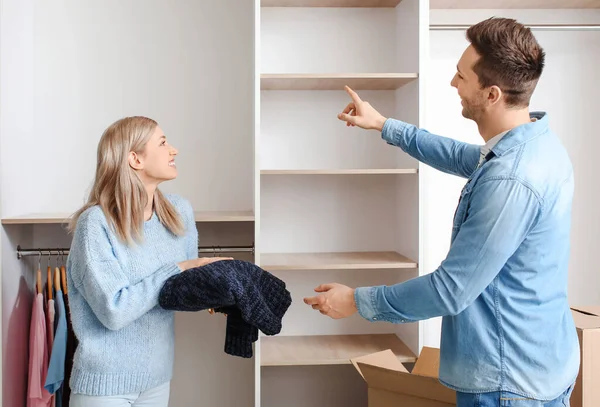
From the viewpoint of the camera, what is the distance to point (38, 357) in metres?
2.57

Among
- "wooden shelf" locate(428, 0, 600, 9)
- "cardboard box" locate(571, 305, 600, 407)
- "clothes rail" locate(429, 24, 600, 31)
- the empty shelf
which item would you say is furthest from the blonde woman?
"wooden shelf" locate(428, 0, 600, 9)

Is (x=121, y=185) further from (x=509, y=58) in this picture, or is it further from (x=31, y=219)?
(x=509, y=58)

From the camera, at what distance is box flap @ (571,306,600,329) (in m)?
2.18

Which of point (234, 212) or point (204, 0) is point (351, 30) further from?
point (234, 212)

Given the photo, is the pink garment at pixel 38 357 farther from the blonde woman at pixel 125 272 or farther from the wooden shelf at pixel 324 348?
the wooden shelf at pixel 324 348

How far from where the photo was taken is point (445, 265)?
4.78 ft

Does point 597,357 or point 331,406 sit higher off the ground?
point 597,357

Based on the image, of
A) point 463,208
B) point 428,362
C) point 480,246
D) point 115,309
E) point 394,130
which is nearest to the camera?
point 480,246

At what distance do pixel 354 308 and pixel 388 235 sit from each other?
4.53ft

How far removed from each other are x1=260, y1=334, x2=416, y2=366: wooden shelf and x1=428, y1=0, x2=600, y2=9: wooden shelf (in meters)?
1.61

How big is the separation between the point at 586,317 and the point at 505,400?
1.05 metres

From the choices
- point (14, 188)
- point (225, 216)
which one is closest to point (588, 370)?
point (225, 216)

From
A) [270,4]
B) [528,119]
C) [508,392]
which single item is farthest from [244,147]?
[508,392]

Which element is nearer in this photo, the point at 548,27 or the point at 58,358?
the point at 58,358
